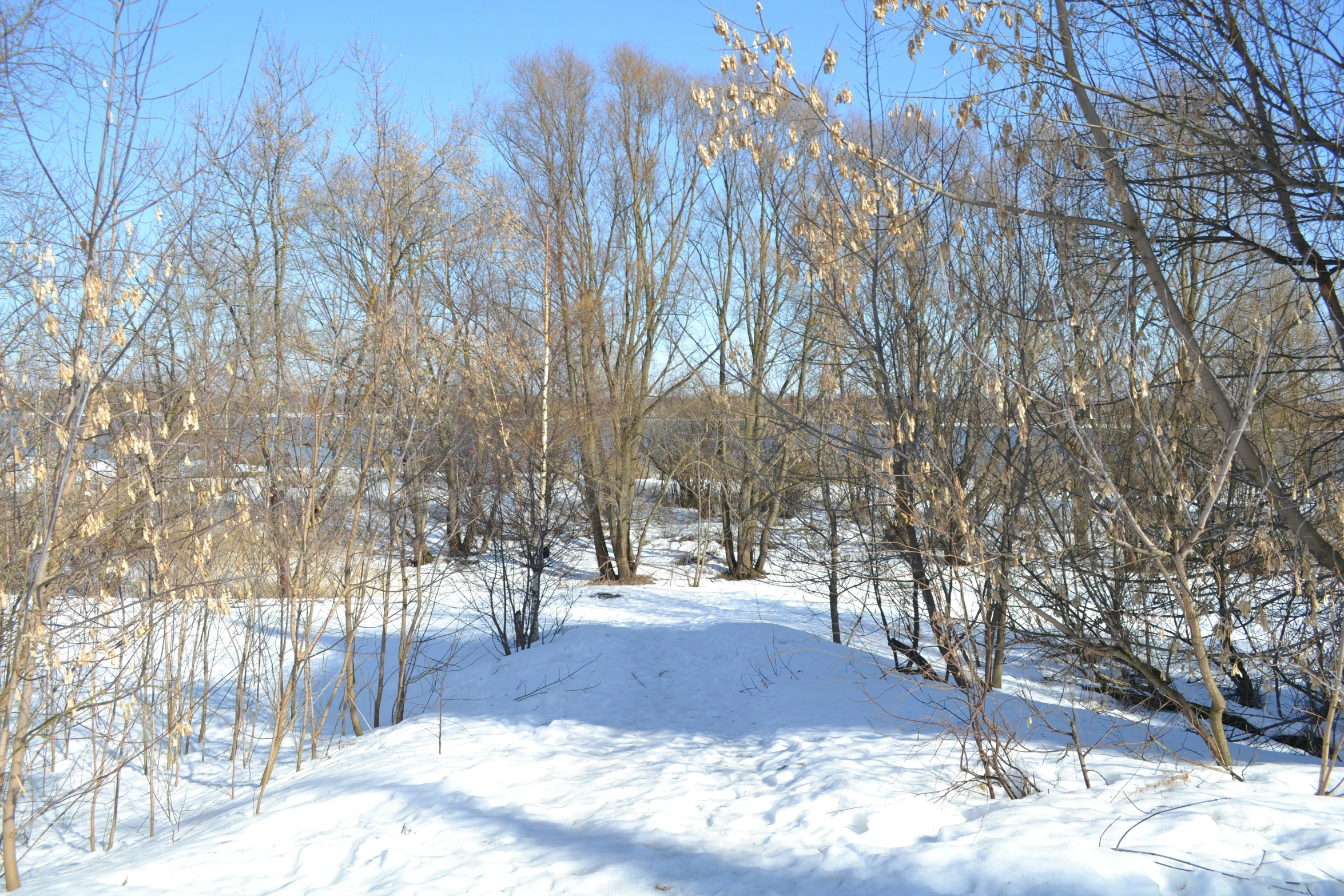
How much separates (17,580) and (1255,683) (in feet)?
36.7

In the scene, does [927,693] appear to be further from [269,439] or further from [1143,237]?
[269,439]

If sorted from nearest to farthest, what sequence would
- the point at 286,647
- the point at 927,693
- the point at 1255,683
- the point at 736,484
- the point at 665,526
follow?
the point at 927,693 → the point at 1255,683 → the point at 286,647 → the point at 736,484 → the point at 665,526

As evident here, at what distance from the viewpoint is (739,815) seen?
5.02 metres

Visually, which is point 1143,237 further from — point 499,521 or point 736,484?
point 736,484

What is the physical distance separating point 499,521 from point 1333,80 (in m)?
8.75

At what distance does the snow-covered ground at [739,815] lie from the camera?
3.70 m

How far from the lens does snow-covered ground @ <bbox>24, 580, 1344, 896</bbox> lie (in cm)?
370

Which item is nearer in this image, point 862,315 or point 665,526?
point 862,315

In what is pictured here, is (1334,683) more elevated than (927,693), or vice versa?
(1334,683)

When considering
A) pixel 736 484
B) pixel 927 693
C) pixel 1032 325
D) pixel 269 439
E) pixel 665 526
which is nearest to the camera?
pixel 1032 325

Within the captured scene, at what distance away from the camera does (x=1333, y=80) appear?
5059 millimetres

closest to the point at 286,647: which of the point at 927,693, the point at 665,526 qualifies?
the point at 927,693

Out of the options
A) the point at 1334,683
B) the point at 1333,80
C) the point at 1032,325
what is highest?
the point at 1333,80

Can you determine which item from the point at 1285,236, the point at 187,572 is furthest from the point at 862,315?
the point at 187,572
